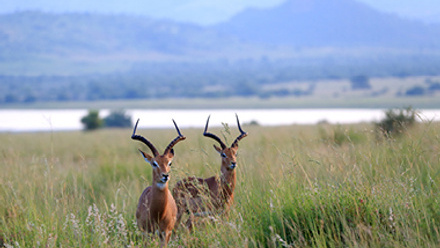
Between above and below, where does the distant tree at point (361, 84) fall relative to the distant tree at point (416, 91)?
above

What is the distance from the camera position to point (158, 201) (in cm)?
595

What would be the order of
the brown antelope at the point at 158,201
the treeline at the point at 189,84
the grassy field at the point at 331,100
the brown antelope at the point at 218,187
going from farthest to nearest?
the treeline at the point at 189,84 < the grassy field at the point at 331,100 < the brown antelope at the point at 218,187 < the brown antelope at the point at 158,201

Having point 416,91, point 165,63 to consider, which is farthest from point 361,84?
point 165,63

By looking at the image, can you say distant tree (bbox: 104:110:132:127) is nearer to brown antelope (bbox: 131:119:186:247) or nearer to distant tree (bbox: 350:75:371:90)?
brown antelope (bbox: 131:119:186:247)

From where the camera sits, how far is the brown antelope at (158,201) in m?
5.78

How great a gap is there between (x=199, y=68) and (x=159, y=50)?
1446 inches

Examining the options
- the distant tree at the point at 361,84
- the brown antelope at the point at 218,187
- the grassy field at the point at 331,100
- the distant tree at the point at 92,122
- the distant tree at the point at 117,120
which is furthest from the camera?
the distant tree at the point at 361,84

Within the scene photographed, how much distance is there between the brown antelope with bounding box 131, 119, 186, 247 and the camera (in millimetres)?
5781

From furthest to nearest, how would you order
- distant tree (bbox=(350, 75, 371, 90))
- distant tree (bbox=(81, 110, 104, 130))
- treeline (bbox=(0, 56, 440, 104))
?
treeline (bbox=(0, 56, 440, 104))
distant tree (bbox=(350, 75, 371, 90))
distant tree (bbox=(81, 110, 104, 130))

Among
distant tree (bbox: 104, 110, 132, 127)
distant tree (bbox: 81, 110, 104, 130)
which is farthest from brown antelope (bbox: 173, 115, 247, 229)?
distant tree (bbox: 104, 110, 132, 127)

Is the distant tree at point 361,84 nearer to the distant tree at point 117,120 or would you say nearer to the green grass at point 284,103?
the green grass at point 284,103

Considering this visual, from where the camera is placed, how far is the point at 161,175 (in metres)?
5.70

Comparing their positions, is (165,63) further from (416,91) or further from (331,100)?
(416,91)

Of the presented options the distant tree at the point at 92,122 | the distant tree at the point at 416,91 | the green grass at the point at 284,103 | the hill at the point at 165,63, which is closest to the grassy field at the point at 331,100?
the green grass at the point at 284,103
